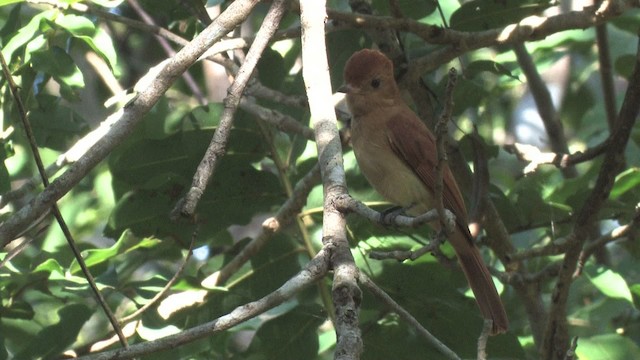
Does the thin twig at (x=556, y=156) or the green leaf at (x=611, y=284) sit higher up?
the thin twig at (x=556, y=156)

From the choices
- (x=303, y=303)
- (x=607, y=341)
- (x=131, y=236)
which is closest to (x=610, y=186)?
(x=607, y=341)

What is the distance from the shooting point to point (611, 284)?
4039 mm

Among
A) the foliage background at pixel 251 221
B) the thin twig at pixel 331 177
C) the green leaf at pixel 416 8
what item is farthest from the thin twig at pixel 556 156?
the thin twig at pixel 331 177

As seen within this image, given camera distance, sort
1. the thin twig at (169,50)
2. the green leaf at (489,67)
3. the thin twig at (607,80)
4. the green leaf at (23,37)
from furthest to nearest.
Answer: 1. the thin twig at (607,80)
2. the thin twig at (169,50)
3. the green leaf at (489,67)
4. the green leaf at (23,37)

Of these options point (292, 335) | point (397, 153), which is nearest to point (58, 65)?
point (292, 335)

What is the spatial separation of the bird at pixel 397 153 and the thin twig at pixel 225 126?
1.21m

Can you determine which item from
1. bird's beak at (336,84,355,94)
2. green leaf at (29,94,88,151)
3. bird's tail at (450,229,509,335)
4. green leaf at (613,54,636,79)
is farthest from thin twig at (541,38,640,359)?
green leaf at (29,94,88,151)

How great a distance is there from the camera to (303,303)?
4.13 m

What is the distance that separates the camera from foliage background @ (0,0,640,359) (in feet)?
12.3

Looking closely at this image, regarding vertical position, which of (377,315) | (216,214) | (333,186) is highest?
(216,214)

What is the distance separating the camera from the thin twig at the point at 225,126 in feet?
7.84

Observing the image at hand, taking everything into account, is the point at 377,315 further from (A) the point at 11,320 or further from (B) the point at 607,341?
(A) the point at 11,320

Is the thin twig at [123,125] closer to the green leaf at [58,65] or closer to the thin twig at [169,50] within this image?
the green leaf at [58,65]

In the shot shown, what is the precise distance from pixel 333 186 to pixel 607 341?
186 centimetres
